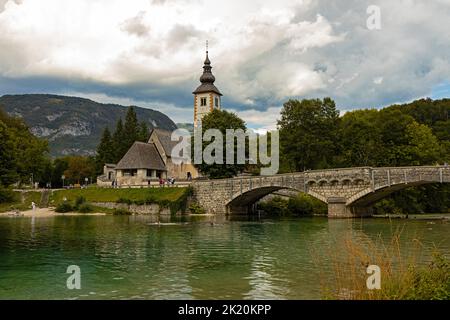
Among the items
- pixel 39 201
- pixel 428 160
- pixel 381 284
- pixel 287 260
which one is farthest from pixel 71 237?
pixel 428 160

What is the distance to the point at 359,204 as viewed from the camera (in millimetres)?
52750

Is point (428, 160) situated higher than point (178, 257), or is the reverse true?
point (428, 160)

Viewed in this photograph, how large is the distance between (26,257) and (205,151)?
45.0 meters

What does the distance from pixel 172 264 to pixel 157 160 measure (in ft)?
202

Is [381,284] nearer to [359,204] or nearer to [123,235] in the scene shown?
[123,235]

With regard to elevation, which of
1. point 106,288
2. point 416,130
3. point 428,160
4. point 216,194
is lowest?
point 106,288

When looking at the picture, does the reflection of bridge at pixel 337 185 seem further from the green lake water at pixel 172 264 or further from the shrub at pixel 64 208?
the shrub at pixel 64 208

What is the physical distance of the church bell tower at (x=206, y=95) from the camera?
3558 inches

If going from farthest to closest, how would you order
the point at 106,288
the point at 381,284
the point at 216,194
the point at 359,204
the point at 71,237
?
the point at 216,194 → the point at 359,204 → the point at 71,237 → the point at 106,288 → the point at 381,284

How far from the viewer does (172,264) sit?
19516mm

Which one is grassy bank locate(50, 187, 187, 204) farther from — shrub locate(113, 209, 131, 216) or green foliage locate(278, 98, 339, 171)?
green foliage locate(278, 98, 339, 171)

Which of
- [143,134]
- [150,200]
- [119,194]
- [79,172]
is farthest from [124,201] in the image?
[79,172]

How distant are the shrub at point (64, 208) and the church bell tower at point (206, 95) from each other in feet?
110

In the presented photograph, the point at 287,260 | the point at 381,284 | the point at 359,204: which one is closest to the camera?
the point at 381,284
